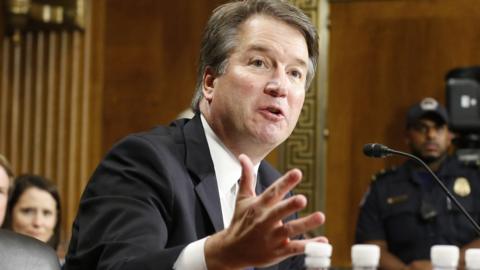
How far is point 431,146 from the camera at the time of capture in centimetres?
529

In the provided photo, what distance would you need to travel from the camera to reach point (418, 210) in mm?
5172

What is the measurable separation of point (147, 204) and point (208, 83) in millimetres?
Result: 537

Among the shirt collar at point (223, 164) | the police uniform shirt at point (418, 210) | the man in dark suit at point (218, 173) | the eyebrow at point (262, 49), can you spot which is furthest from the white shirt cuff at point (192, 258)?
the police uniform shirt at point (418, 210)

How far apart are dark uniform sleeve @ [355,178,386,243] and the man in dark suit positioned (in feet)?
8.93

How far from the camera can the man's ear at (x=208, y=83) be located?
2.38m

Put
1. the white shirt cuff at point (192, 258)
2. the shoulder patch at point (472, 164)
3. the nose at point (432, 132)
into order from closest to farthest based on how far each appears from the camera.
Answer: the white shirt cuff at point (192, 258), the shoulder patch at point (472, 164), the nose at point (432, 132)

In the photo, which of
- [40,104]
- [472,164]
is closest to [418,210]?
[472,164]

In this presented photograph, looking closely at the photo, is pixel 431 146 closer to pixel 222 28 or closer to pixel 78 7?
A: pixel 78 7

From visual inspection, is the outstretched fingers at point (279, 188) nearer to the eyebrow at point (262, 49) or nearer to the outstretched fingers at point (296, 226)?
the outstretched fingers at point (296, 226)

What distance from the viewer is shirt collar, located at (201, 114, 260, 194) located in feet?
7.32

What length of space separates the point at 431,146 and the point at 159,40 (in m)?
1.83

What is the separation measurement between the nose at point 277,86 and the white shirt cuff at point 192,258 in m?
0.60

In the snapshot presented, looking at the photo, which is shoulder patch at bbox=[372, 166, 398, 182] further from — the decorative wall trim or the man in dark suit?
the man in dark suit

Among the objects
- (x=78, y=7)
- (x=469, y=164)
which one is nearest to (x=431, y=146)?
(x=469, y=164)
